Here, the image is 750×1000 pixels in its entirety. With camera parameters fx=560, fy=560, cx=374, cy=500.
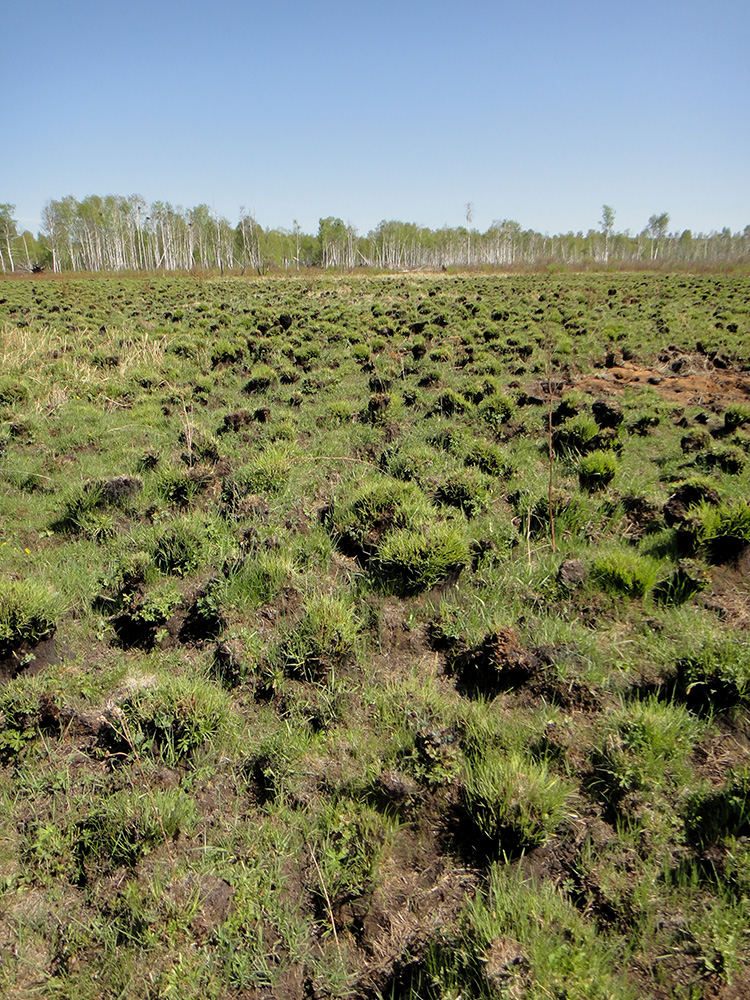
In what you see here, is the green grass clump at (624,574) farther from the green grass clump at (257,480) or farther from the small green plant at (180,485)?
the small green plant at (180,485)

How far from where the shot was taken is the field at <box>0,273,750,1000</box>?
2123mm

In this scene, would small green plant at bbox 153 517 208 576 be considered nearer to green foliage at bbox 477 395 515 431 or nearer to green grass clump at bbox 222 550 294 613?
green grass clump at bbox 222 550 294 613

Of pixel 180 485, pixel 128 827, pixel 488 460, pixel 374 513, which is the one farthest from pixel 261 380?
pixel 128 827

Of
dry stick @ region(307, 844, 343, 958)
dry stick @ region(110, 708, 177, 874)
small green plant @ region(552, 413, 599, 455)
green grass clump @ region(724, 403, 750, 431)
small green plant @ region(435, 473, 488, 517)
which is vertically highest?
green grass clump @ region(724, 403, 750, 431)

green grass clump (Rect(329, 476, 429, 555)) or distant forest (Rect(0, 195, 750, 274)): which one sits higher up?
distant forest (Rect(0, 195, 750, 274))

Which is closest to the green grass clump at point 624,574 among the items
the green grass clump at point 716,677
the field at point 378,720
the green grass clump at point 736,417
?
the field at point 378,720

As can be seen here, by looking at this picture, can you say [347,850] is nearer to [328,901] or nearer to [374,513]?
[328,901]

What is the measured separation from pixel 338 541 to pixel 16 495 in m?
3.93

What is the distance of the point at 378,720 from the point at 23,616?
2.37 metres

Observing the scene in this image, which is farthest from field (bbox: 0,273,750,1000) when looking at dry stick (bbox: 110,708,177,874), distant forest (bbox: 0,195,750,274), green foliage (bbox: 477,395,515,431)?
distant forest (bbox: 0,195,750,274)

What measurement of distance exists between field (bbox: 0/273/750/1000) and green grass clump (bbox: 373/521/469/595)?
0.07 ft

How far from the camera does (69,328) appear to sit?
17.6m

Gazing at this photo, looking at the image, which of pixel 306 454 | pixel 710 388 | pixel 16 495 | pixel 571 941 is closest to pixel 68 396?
pixel 16 495

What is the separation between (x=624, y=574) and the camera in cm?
404
